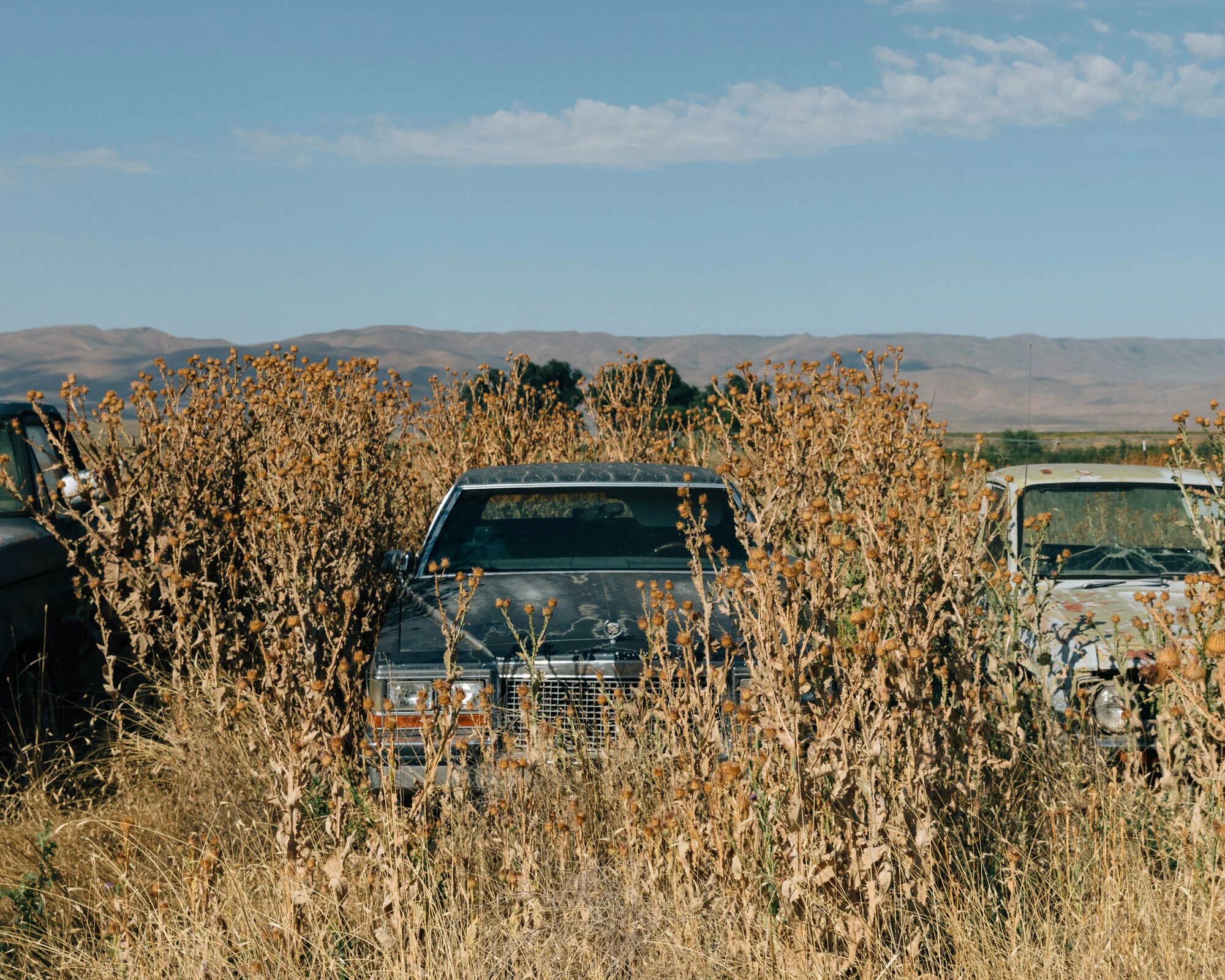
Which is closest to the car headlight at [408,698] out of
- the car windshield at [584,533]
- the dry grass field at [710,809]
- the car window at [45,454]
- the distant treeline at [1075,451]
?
the dry grass field at [710,809]

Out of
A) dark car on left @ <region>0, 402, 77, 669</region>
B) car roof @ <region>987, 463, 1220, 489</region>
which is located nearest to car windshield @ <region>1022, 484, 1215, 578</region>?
car roof @ <region>987, 463, 1220, 489</region>

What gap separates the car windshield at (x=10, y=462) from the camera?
6328mm

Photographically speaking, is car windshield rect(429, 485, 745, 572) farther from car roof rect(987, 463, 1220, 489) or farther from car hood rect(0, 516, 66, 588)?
car hood rect(0, 516, 66, 588)

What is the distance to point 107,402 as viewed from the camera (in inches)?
223

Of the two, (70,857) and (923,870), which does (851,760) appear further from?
(70,857)

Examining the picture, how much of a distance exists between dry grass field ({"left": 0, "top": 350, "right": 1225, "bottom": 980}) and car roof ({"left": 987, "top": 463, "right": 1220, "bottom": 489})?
1013mm

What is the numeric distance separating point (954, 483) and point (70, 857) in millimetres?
3336

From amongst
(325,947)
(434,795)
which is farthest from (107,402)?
(325,947)

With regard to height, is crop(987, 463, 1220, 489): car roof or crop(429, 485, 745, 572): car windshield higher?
crop(987, 463, 1220, 489): car roof

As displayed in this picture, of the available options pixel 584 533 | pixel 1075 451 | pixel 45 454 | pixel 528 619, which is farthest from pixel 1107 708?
pixel 1075 451

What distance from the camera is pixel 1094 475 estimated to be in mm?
6066

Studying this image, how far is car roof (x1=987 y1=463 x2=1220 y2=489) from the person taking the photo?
19.4 feet

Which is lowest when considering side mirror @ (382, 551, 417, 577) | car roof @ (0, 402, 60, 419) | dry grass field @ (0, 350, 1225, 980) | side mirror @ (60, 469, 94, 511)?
A: dry grass field @ (0, 350, 1225, 980)

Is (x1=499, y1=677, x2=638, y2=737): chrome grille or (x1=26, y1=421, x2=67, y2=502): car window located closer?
(x1=499, y1=677, x2=638, y2=737): chrome grille
